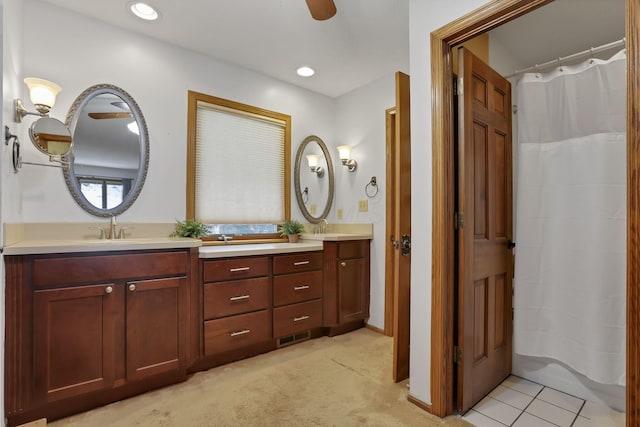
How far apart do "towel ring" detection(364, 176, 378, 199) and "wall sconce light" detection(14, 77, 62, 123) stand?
2.55 metres

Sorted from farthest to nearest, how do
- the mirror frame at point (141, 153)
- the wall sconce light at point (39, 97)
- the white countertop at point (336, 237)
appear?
the white countertop at point (336, 237), the mirror frame at point (141, 153), the wall sconce light at point (39, 97)

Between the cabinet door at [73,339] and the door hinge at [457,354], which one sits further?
the door hinge at [457,354]

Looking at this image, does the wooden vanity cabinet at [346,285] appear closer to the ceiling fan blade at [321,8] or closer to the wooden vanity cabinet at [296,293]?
the wooden vanity cabinet at [296,293]

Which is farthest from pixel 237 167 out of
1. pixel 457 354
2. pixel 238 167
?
pixel 457 354

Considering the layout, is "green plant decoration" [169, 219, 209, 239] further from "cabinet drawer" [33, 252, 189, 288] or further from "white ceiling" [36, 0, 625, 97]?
"white ceiling" [36, 0, 625, 97]

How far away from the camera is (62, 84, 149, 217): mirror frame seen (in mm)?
2152

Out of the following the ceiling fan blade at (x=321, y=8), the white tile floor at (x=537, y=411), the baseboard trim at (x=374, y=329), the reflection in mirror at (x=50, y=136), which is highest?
the ceiling fan blade at (x=321, y=8)

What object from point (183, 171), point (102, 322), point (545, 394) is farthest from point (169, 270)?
point (545, 394)

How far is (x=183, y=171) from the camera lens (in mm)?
2600

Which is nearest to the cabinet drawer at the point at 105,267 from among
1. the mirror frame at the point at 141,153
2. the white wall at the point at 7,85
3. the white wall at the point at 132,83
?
the white wall at the point at 7,85

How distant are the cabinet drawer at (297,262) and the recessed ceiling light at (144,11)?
198 cm

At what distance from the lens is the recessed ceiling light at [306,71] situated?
297 cm

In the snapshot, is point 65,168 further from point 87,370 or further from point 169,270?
point 87,370

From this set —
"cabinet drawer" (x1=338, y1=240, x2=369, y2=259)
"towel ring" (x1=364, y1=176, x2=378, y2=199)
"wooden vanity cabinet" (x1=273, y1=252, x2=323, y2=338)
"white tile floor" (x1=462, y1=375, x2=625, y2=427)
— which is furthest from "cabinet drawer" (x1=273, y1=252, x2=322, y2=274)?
"white tile floor" (x1=462, y1=375, x2=625, y2=427)
